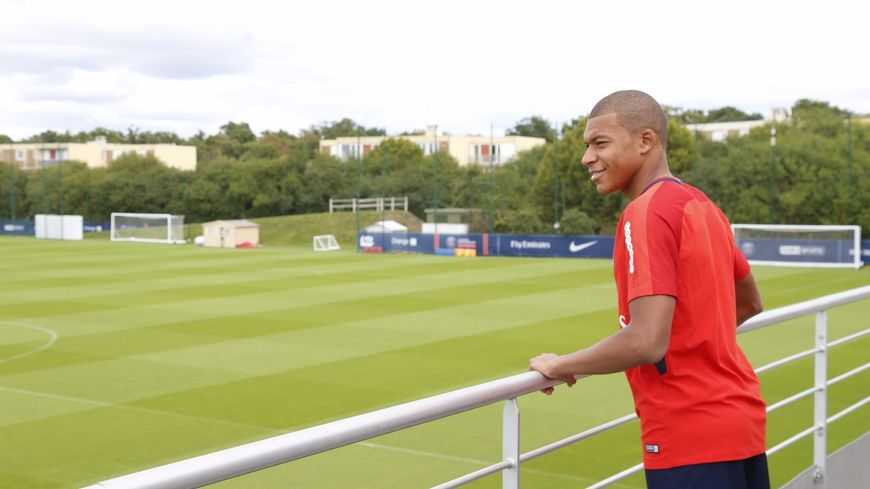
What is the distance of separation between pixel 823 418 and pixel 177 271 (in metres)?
28.6

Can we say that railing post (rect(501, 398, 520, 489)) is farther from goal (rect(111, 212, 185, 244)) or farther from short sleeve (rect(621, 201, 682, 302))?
goal (rect(111, 212, 185, 244))

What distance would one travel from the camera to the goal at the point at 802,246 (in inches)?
1371

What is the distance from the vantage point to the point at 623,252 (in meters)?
2.93

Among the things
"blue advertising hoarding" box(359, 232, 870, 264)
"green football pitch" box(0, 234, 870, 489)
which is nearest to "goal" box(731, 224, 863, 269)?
"blue advertising hoarding" box(359, 232, 870, 264)

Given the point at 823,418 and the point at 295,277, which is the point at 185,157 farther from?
the point at 823,418

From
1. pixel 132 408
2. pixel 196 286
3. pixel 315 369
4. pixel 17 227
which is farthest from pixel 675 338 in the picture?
pixel 17 227

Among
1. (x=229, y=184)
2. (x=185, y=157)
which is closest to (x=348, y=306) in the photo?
(x=229, y=184)

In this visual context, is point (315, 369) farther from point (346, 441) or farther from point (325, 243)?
point (325, 243)

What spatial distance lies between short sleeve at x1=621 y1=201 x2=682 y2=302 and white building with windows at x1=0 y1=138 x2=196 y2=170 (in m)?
112

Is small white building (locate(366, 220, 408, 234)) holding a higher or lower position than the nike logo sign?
higher

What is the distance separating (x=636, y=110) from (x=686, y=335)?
68cm

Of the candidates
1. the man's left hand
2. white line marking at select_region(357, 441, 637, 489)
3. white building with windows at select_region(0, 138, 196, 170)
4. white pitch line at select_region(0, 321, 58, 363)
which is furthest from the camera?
white building with windows at select_region(0, 138, 196, 170)

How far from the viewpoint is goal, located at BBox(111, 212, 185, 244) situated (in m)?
52.7

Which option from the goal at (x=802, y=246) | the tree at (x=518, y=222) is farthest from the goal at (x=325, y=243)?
the goal at (x=802, y=246)
